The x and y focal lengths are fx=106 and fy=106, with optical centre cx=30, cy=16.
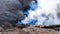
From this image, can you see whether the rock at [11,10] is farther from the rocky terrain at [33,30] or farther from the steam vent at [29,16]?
the rocky terrain at [33,30]

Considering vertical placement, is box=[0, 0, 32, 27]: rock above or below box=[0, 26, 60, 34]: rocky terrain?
above

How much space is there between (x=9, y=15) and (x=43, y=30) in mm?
411

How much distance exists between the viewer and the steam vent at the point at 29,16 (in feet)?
3.80

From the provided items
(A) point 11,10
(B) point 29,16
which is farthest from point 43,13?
(A) point 11,10

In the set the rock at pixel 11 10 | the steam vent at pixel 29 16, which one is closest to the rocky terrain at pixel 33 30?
Answer: the steam vent at pixel 29 16

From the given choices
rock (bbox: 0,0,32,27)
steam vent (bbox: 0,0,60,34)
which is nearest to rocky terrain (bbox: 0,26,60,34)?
steam vent (bbox: 0,0,60,34)

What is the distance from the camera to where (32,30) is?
119cm

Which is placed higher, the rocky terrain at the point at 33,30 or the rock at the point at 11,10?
the rock at the point at 11,10

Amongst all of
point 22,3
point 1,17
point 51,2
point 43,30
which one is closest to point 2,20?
point 1,17

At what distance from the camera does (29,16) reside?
3.87 feet

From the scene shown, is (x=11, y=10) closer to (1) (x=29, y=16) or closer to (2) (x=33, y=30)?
(1) (x=29, y=16)

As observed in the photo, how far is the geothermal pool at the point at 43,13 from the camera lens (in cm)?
118

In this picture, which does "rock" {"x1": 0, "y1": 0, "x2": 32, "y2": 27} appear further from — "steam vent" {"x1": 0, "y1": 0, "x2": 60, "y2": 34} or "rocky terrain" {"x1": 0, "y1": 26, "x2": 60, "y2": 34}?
"rocky terrain" {"x1": 0, "y1": 26, "x2": 60, "y2": 34}

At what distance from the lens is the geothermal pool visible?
1.18 metres
